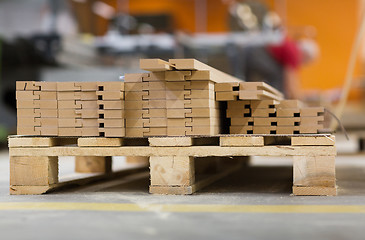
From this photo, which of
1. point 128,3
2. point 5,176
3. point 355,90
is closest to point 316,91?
point 355,90

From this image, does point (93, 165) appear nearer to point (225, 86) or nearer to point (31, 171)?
point (31, 171)

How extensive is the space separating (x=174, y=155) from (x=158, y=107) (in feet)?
1.30

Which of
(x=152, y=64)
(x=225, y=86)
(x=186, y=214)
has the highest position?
(x=152, y=64)

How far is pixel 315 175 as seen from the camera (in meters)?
3.73

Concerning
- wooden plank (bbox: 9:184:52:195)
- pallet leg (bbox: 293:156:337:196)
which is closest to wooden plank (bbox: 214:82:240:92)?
pallet leg (bbox: 293:156:337:196)

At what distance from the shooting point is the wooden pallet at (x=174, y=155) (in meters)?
3.73

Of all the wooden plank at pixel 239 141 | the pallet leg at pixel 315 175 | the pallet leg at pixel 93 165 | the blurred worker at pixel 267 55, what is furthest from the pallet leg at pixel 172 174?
the blurred worker at pixel 267 55

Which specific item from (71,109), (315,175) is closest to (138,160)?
(71,109)

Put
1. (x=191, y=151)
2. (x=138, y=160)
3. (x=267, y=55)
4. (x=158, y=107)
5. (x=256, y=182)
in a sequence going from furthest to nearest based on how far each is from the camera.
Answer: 1. (x=267, y=55)
2. (x=138, y=160)
3. (x=256, y=182)
4. (x=158, y=107)
5. (x=191, y=151)

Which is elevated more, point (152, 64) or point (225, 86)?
point (152, 64)

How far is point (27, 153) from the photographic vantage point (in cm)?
400

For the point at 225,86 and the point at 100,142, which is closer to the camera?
the point at 100,142

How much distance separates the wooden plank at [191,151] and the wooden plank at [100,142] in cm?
2

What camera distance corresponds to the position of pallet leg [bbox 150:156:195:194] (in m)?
3.81
